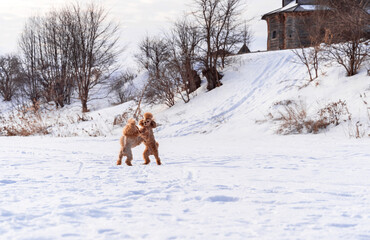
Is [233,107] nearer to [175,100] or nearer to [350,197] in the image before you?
[175,100]

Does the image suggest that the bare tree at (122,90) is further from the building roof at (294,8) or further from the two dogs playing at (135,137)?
the two dogs playing at (135,137)

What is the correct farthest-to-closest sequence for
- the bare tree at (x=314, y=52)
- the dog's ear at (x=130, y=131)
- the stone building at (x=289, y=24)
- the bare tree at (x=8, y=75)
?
1. the bare tree at (x=8, y=75)
2. the stone building at (x=289, y=24)
3. the bare tree at (x=314, y=52)
4. the dog's ear at (x=130, y=131)

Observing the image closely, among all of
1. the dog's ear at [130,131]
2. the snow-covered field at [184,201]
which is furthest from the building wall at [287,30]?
the snow-covered field at [184,201]

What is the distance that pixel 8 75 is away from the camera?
37.4 meters

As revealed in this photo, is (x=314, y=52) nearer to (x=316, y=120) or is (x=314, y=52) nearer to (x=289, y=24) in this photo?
(x=316, y=120)

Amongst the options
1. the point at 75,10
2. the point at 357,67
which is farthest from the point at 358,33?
the point at 75,10

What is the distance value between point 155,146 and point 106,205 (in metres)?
2.63

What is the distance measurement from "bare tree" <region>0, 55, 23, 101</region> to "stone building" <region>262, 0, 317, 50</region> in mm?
27650

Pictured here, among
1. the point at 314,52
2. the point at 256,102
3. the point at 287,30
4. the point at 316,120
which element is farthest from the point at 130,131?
the point at 287,30

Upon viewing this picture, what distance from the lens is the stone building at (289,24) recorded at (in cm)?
2783

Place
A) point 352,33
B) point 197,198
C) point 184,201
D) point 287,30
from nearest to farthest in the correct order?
point 184,201, point 197,198, point 352,33, point 287,30

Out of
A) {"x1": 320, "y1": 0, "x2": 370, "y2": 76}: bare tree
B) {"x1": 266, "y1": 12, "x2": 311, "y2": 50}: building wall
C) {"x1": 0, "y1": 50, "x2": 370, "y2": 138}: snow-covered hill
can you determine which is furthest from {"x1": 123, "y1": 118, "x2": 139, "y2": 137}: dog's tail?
{"x1": 266, "y1": 12, "x2": 311, "y2": 50}: building wall

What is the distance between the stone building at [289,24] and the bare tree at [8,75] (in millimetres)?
27650

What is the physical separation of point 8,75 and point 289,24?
3174cm
